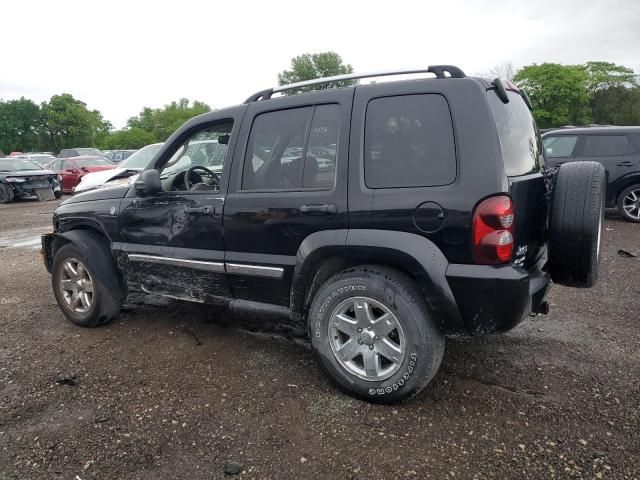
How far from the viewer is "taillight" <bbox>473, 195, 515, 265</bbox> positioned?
2416 millimetres

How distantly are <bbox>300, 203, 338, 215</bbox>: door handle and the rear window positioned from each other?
981mm

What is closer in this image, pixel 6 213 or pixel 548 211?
pixel 548 211

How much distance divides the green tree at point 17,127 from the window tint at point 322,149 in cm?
8694

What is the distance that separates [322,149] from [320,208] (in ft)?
1.30

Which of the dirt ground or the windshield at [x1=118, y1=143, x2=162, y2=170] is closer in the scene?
the dirt ground

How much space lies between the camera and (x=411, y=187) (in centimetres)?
261

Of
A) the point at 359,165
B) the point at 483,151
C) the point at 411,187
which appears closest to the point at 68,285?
the point at 359,165

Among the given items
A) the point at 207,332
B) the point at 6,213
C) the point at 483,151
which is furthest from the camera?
the point at 6,213

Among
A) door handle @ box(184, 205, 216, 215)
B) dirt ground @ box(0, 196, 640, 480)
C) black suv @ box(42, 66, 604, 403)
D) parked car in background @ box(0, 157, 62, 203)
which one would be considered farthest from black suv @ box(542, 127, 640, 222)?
parked car in background @ box(0, 157, 62, 203)

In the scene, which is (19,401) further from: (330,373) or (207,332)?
(330,373)

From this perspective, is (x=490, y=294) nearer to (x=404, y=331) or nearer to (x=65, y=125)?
(x=404, y=331)

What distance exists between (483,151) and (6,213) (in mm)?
14146

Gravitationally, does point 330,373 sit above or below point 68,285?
below

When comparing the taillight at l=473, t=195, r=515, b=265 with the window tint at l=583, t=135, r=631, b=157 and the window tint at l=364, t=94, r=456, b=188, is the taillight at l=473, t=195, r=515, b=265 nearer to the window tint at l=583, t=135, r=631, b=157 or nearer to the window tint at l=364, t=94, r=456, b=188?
the window tint at l=364, t=94, r=456, b=188
